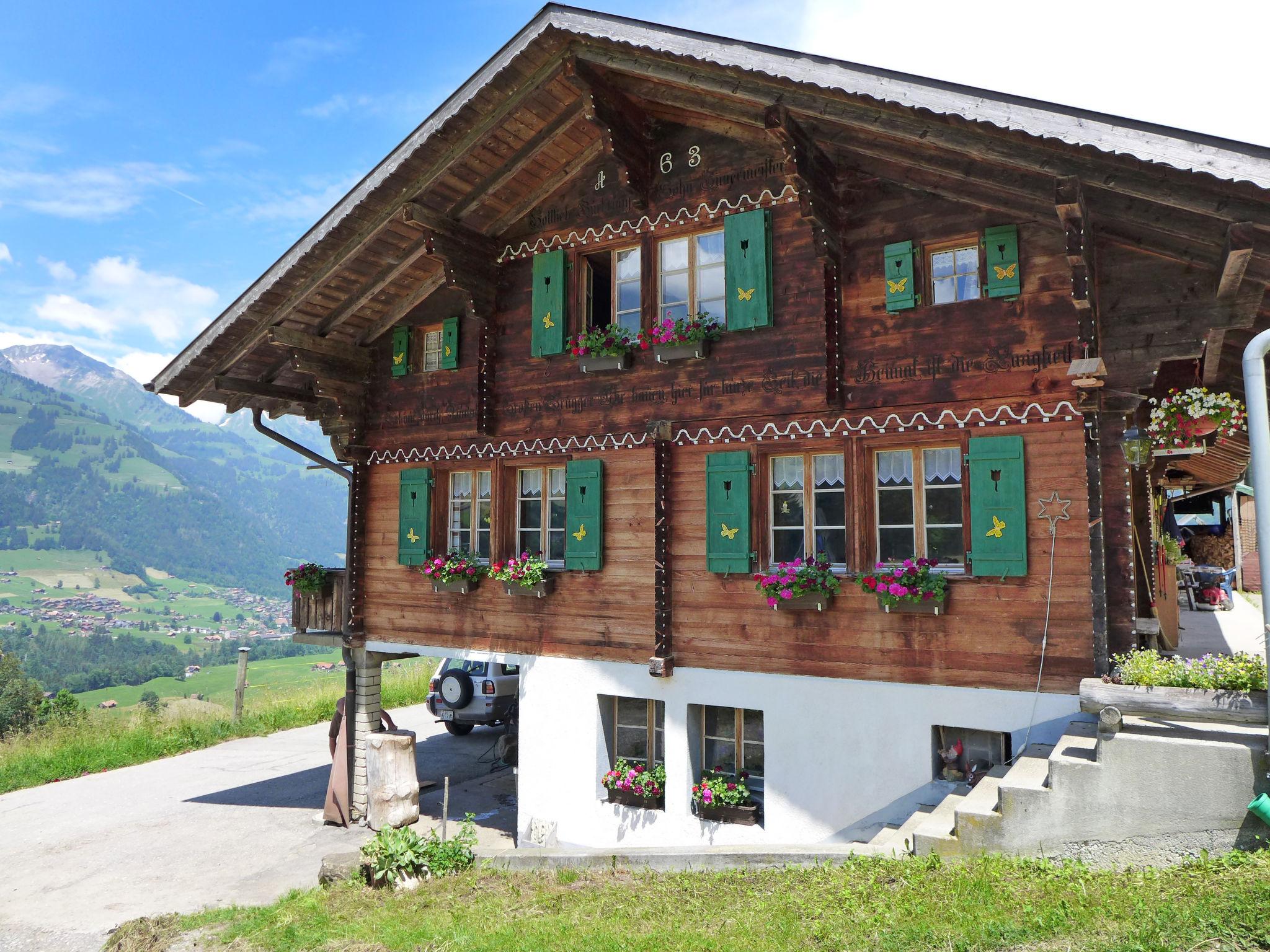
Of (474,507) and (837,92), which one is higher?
(837,92)

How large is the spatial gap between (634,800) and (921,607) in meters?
4.23

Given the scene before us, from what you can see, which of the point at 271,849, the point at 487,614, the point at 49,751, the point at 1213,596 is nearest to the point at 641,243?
the point at 487,614

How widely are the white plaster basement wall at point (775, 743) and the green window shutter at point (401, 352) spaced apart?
15.3 ft

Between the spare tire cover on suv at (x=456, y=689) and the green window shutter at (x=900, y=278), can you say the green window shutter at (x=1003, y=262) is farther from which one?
the spare tire cover on suv at (x=456, y=689)

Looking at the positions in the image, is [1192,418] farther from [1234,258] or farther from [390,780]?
[390,780]

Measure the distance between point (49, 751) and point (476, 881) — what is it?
564 inches

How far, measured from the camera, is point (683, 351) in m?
10.2

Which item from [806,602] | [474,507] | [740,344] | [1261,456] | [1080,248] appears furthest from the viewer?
[474,507]

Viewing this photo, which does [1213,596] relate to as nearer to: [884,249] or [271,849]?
[884,249]

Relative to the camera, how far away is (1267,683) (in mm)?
5984

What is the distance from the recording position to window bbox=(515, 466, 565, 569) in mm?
11539

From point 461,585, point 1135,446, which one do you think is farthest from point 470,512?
point 1135,446

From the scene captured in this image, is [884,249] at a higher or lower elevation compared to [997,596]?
higher

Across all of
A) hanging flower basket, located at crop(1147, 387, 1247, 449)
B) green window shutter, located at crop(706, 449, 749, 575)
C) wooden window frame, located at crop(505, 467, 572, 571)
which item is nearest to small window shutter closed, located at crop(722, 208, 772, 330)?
green window shutter, located at crop(706, 449, 749, 575)
